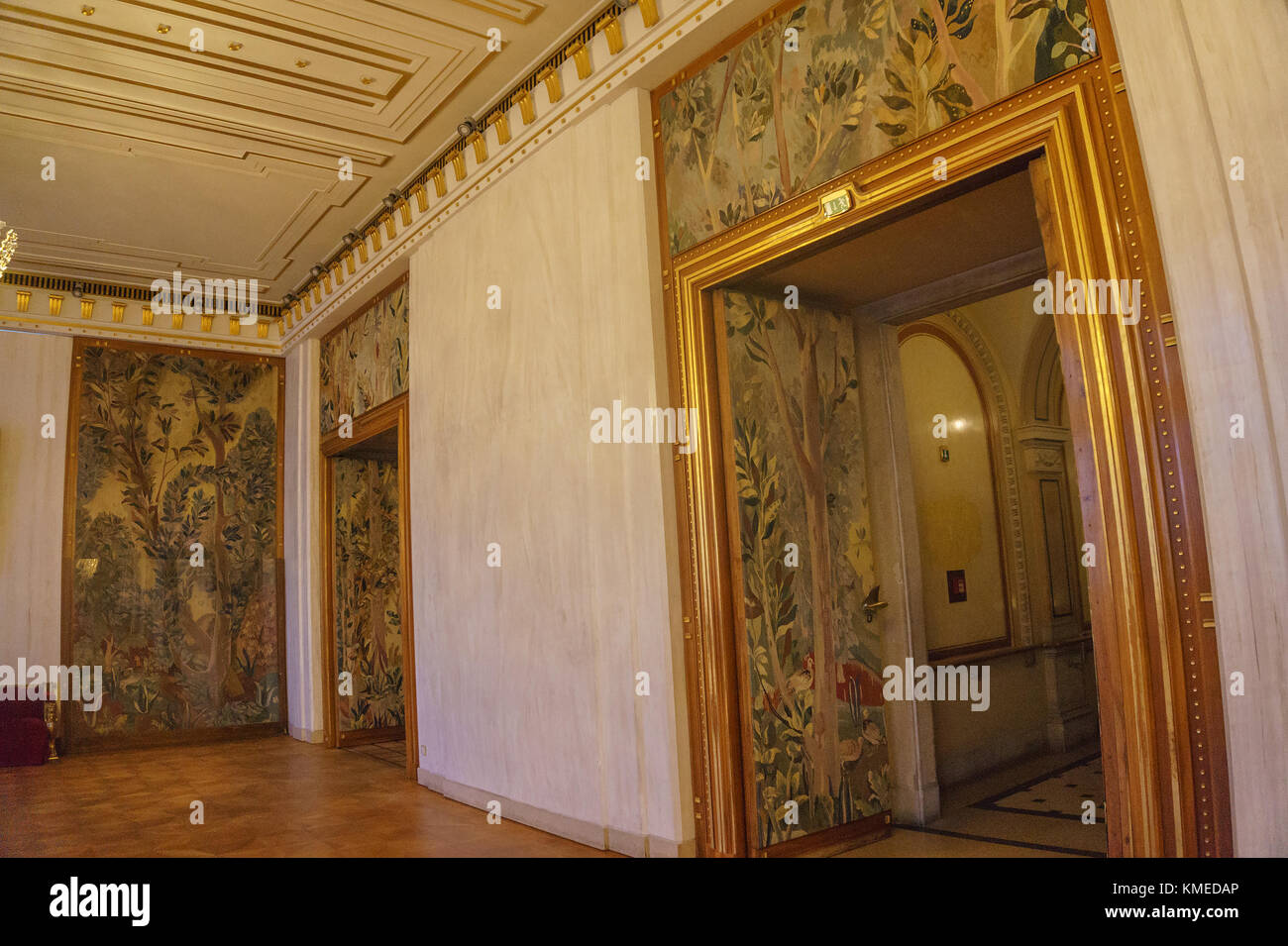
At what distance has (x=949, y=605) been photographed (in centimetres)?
584

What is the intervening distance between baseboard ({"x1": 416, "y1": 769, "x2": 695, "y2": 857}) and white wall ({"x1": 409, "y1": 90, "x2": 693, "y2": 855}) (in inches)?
0.5

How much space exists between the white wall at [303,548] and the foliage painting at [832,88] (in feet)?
19.3

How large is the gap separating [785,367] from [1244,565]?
101 inches

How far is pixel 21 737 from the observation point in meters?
7.74

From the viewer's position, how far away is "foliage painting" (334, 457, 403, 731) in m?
8.84

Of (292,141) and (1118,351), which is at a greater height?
(292,141)

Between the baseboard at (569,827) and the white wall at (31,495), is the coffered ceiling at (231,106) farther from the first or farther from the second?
the baseboard at (569,827)

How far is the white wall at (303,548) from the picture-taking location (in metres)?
8.91

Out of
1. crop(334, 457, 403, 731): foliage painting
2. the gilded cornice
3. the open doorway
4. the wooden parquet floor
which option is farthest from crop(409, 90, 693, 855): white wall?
crop(334, 457, 403, 731): foliage painting

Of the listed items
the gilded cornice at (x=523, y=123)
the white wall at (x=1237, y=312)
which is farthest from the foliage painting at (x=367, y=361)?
the white wall at (x=1237, y=312)

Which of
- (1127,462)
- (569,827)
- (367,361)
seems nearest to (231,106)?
(367,361)

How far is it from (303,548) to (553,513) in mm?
4955

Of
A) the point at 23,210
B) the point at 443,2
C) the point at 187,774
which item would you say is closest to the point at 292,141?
the point at 443,2

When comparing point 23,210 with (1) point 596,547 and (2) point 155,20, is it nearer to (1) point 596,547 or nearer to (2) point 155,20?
(2) point 155,20
